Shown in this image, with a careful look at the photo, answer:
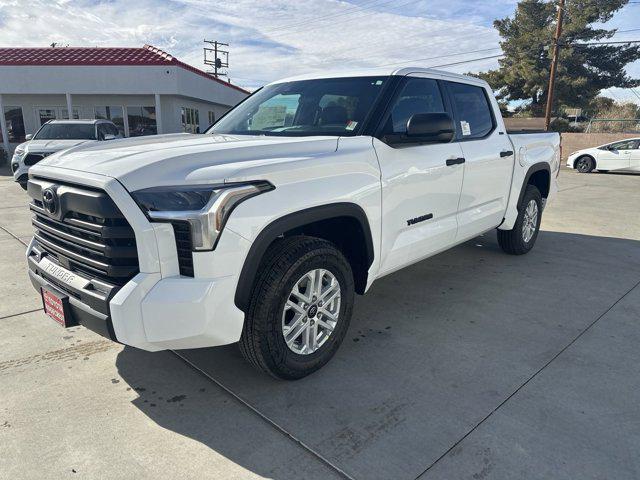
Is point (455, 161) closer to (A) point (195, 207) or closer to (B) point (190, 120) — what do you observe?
(A) point (195, 207)

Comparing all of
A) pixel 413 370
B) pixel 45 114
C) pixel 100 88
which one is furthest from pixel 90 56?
pixel 413 370

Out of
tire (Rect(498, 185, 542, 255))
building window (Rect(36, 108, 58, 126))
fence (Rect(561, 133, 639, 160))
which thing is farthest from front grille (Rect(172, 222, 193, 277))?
fence (Rect(561, 133, 639, 160))

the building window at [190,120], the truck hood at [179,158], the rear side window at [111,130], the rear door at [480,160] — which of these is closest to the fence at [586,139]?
the building window at [190,120]

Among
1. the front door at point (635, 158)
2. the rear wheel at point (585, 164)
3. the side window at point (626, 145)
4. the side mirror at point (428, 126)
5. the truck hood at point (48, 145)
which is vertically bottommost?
the rear wheel at point (585, 164)

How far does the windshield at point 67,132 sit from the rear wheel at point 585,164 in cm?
1649

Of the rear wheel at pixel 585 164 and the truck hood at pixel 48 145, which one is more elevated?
the truck hood at pixel 48 145

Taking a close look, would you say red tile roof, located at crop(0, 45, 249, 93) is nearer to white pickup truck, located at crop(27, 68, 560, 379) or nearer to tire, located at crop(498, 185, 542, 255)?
tire, located at crop(498, 185, 542, 255)

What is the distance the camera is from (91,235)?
2479mm

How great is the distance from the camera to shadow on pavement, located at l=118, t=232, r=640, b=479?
2.46m

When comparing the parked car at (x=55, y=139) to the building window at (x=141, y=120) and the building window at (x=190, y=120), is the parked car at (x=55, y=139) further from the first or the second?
the building window at (x=190, y=120)

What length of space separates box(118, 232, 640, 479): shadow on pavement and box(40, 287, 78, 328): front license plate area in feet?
1.99

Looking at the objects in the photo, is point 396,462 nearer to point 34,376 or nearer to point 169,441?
point 169,441

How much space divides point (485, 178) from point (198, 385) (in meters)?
3.12

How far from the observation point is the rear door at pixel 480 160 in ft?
14.0
